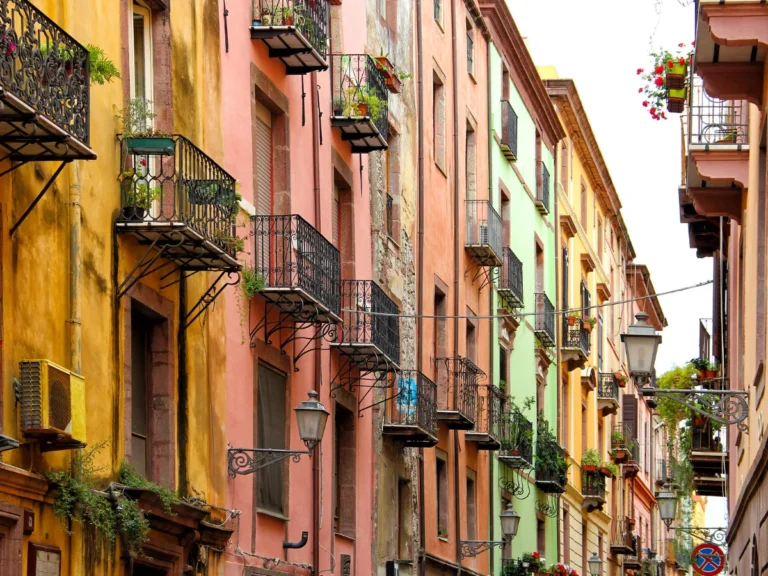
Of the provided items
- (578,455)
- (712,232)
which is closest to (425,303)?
(712,232)

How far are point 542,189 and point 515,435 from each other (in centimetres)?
938

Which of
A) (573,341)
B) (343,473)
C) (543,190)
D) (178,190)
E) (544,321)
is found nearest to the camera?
(178,190)

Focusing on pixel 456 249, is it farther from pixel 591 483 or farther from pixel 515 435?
pixel 591 483

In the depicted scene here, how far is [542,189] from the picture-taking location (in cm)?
4191

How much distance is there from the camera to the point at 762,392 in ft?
50.7

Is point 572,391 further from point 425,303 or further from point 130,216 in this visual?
point 130,216

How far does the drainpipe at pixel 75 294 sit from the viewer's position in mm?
13967

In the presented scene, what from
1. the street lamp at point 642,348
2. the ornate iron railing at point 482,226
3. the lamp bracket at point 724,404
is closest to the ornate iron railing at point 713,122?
the street lamp at point 642,348

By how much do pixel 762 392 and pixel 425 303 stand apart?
13.8 m

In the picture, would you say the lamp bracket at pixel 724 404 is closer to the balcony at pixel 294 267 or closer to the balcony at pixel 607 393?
the balcony at pixel 294 267

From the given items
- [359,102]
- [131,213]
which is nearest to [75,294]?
[131,213]

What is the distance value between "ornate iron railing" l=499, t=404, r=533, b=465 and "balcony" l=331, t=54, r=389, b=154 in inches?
451

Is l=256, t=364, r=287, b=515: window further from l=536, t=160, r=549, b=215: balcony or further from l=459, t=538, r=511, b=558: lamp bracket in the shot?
l=536, t=160, r=549, b=215: balcony

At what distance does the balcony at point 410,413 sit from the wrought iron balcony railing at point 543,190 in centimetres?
1560
